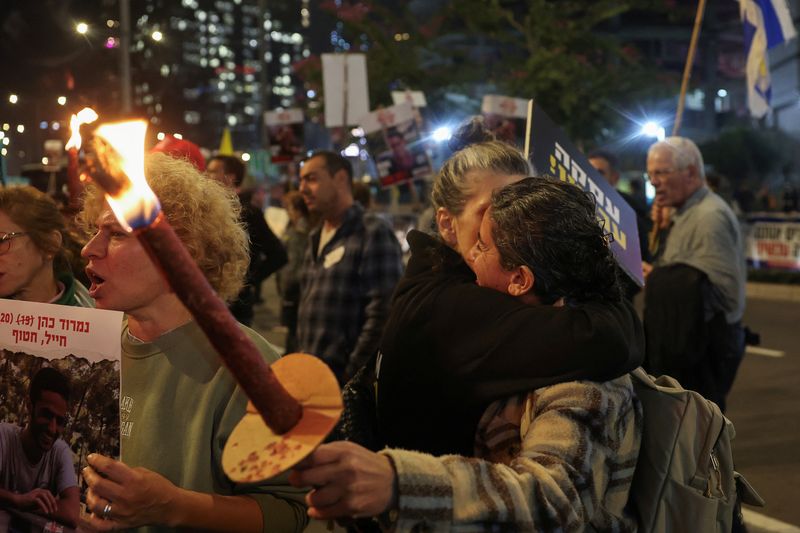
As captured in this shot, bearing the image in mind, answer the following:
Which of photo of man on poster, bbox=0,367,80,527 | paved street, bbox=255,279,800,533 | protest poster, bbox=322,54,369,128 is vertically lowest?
paved street, bbox=255,279,800,533

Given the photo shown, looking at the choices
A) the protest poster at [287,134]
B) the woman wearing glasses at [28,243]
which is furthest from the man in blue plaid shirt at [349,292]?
the protest poster at [287,134]

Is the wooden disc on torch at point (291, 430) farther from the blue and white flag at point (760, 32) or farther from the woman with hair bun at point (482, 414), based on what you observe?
the blue and white flag at point (760, 32)

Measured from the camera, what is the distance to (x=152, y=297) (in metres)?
2.28

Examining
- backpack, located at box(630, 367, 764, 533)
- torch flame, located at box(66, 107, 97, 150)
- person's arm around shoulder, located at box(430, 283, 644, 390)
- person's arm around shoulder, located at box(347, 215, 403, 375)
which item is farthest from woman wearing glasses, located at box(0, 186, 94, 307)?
person's arm around shoulder, located at box(347, 215, 403, 375)

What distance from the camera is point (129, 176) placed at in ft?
4.02

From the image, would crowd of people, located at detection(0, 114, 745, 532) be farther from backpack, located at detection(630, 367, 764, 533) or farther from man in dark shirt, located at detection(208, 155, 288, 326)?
man in dark shirt, located at detection(208, 155, 288, 326)

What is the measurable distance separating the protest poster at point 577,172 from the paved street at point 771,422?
299 centimetres

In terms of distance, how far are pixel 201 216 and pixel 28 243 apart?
834 millimetres

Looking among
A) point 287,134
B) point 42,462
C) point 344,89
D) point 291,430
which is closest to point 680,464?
point 291,430

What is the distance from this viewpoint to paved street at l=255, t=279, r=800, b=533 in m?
5.79

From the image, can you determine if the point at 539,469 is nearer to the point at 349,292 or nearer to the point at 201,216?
the point at 201,216

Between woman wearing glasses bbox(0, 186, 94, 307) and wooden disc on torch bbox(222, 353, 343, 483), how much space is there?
1714 mm

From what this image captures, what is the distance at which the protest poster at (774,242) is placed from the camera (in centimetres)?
1739

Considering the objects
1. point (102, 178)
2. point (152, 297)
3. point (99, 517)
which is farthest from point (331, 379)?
point (152, 297)
